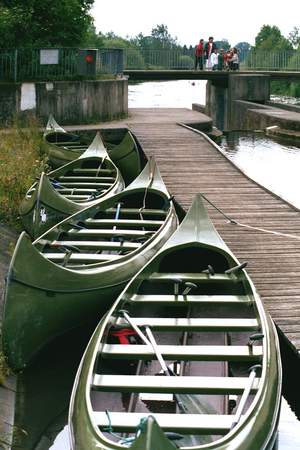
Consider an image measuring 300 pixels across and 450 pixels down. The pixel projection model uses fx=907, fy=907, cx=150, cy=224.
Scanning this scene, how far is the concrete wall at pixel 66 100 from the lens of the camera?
23.3 meters

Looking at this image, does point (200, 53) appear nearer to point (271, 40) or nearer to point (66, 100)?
point (66, 100)

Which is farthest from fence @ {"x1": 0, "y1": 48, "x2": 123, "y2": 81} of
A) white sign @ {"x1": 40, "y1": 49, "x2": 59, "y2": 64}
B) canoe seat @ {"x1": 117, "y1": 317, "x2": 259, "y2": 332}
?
canoe seat @ {"x1": 117, "y1": 317, "x2": 259, "y2": 332}

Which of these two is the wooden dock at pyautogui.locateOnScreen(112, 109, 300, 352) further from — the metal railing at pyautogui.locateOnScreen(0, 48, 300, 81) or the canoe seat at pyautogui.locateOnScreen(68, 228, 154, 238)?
the metal railing at pyautogui.locateOnScreen(0, 48, 300, 81)

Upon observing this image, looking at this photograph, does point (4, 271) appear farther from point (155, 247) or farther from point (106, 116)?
point (106, 116)

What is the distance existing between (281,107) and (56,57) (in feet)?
51.9

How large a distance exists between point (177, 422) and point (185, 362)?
1.65 meters

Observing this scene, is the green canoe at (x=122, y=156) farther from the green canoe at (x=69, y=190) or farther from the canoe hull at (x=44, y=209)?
the canoe hull at (x=44, y=209)

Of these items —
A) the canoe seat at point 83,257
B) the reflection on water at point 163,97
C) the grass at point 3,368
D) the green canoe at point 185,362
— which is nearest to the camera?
the green canoe at point 185,362

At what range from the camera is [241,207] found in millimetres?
15234

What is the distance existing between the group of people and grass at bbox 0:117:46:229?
57.5ft

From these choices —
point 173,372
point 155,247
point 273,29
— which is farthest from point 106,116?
point 273,29

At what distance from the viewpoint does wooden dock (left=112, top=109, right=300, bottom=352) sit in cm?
1087

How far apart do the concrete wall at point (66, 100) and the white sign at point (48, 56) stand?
0.70 m

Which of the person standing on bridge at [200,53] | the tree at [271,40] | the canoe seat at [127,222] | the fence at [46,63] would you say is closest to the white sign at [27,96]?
the fence at [46,63]
